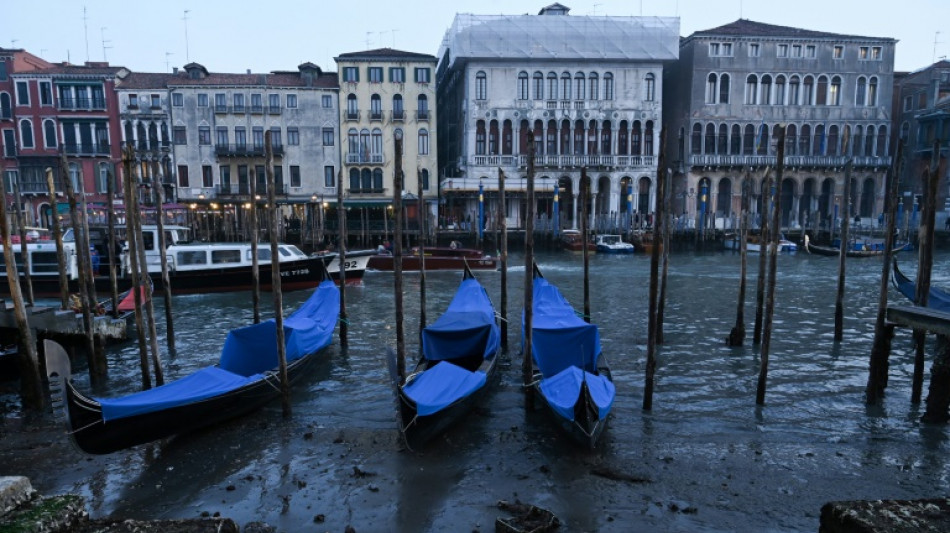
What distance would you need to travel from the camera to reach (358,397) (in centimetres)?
879

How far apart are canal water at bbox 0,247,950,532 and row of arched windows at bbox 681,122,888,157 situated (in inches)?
1062

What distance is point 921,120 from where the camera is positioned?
3559 centimetres

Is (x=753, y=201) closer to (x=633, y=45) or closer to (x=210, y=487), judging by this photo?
(x=633, y=45)

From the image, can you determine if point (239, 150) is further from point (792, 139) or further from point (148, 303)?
point (792, 139)

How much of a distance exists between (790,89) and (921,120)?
27.2ft

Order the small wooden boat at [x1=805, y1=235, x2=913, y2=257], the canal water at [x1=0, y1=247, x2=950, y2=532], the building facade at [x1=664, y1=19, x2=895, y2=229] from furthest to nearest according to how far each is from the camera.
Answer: the building facade at [x1=664, y1=19, x2=895, y2=229], the small wooden boat at [x1=805, y1=235, x2=913, y2=257], the canal water at [x1=0, y1=247, x2=950, y2=532]

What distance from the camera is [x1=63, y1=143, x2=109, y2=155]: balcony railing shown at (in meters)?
31.9

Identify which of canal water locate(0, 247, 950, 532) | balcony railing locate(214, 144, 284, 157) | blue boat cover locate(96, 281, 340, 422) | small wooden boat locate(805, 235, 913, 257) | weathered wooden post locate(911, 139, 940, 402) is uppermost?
balcony railing locate(214, 144, 284, 157)

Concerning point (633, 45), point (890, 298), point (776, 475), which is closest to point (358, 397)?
point (776, 475)

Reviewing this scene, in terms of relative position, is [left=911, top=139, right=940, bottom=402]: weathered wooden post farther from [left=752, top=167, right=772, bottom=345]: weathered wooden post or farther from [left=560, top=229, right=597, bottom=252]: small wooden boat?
[left=560, top=229, right=597, bottom=252]: small wooden boat

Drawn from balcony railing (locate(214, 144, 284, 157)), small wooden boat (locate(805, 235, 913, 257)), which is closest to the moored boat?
balcony railing (locate(214, 144, 284, 157))

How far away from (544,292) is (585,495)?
237 inches

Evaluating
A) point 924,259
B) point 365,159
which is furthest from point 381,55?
point 924,259

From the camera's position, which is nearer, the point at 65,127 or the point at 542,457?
the point at 542,457
